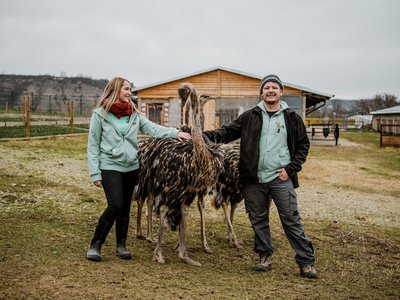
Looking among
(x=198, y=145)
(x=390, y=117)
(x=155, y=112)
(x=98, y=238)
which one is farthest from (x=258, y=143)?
(x=390, y=117)

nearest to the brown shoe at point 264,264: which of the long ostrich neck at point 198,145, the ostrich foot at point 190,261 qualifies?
the ostrich foot at point 190,261

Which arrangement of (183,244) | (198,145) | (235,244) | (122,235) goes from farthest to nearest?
(235,244)
(183,244)
(122,235)
(198,145)

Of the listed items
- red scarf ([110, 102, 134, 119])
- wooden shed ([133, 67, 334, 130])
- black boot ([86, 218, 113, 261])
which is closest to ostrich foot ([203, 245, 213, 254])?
black boot ([86, 218, 113, 261])

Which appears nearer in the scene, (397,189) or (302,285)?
(302,285)

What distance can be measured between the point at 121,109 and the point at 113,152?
1.63ft

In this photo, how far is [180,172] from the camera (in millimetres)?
5125

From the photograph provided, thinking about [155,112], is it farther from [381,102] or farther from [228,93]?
[381,102]

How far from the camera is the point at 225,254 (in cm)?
Result: 596

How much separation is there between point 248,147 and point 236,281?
1510mm

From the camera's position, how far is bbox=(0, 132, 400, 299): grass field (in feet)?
14.0

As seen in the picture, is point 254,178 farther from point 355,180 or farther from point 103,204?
point 355,180

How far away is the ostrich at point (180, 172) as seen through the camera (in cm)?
513

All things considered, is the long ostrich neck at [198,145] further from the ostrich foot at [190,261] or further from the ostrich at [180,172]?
the ostrich foot at [190,261]

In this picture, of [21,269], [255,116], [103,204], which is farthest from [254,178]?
[103,204]
